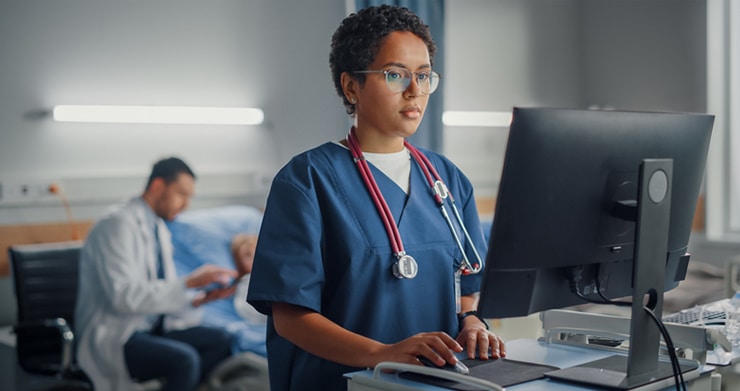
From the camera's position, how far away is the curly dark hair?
5.13ft

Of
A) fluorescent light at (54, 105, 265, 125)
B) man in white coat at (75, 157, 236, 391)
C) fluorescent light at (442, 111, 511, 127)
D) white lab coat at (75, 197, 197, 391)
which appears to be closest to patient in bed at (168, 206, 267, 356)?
man in white coat at (75, 157, 236, 391)

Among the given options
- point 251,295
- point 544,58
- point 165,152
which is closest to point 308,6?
point 165,152

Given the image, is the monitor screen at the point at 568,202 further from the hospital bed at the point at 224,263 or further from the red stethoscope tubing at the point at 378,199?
the hospital bed at the point at 224,263

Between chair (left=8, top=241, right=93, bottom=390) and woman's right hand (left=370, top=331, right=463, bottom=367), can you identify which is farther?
chair (left=8, top=241, right=93, bottom=390)

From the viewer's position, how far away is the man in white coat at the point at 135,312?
Result: 339 centimetres

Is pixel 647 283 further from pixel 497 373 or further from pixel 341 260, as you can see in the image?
pixel 341 260

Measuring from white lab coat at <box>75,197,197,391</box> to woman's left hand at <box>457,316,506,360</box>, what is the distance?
7.46ft

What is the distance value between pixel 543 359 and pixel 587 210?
30cm

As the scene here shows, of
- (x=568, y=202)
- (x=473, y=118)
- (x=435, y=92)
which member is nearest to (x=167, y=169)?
(x=435, y=92)

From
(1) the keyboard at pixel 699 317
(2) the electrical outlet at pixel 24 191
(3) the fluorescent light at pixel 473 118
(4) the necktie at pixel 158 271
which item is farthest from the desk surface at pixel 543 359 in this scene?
(3) the fluorescent light at pixel 473 118

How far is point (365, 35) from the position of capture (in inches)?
61.8

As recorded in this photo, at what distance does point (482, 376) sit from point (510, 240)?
225mm

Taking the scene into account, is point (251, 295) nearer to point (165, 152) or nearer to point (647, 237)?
point (647, 237)

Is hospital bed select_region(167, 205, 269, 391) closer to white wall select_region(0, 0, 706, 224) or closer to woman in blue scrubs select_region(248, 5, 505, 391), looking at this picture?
white wall select_region(0, 0, 706, 224)
